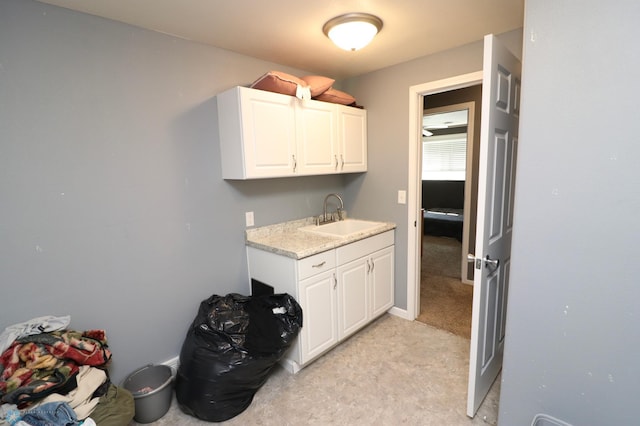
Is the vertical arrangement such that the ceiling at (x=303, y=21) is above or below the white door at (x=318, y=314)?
above

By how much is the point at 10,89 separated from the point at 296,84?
1.53m

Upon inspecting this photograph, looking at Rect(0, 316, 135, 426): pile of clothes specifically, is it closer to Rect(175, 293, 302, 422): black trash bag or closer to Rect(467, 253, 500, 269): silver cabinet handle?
Rect(175, 293, 302, 422): black trash bag

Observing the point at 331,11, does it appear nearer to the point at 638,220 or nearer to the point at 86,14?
the point at 86,14

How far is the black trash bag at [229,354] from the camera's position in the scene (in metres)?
1.73

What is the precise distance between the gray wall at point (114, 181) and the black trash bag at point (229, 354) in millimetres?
362

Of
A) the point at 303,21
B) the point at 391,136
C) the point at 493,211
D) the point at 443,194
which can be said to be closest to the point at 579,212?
the point at 493,211

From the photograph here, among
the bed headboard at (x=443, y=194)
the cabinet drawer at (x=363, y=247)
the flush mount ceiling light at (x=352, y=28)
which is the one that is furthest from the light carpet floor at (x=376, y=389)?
the bed headboard at (x=443, y=194)

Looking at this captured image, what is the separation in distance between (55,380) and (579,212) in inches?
87.6

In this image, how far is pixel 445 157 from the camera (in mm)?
6539

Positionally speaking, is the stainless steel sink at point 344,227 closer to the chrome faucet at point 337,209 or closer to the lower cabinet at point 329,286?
the chrome faucet at point 337,209

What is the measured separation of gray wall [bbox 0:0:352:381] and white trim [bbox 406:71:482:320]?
4.43 feet

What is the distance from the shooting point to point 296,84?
2.17m

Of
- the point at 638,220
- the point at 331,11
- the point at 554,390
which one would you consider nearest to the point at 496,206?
the point at 638,220

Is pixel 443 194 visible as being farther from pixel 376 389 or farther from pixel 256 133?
pixel 256 133
